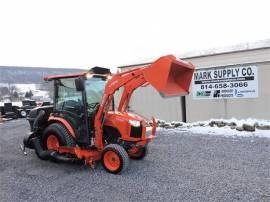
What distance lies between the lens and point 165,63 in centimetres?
495

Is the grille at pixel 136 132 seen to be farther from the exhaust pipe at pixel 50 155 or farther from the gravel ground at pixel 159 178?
the exhaust pipe at pixel 50 155

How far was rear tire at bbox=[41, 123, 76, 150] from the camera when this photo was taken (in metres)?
5.90

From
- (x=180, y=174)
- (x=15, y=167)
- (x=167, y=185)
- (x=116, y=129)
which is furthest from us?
(x=15, y=167)

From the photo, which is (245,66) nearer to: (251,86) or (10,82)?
(251,86)

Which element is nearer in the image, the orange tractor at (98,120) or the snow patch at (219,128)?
the orange tractor at (98,120)

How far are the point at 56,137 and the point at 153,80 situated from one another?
265 cm

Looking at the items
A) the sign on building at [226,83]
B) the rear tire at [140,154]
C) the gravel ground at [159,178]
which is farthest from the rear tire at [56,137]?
the sign on building at [226,83]

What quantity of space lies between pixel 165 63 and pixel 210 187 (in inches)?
88.3

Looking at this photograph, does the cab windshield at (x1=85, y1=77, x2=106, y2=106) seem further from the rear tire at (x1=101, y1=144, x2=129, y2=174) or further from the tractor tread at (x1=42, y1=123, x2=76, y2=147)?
the rear tire at (x1=101, y1=144, x2=129, y2=174)

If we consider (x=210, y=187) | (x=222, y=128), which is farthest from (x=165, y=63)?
(x=222, y=128)

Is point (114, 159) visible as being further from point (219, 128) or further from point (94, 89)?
point (219, 128)

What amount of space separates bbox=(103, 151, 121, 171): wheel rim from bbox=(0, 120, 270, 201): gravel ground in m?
0.18

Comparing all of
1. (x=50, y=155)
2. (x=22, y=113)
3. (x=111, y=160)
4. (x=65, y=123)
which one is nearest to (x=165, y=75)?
(x=111, y=160)

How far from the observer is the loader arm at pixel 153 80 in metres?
4.96
